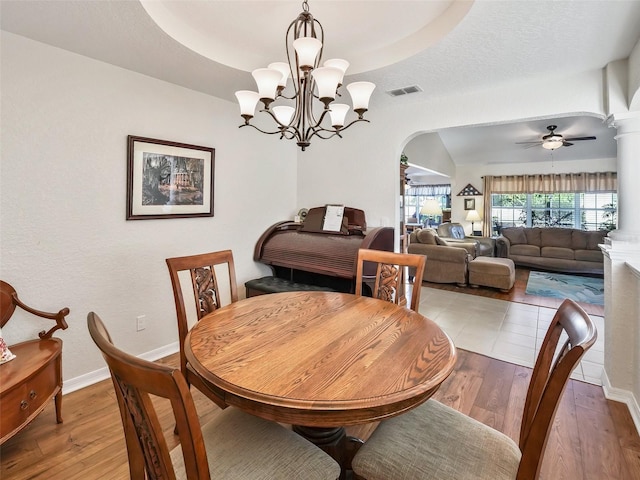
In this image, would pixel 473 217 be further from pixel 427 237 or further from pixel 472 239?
pixel 427 237

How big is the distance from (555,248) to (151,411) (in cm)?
781

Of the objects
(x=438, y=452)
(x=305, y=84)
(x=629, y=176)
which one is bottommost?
(x=438, y=452)

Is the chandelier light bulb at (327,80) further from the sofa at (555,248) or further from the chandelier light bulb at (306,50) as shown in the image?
the sofa at (555,248)

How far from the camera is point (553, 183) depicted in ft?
24.3

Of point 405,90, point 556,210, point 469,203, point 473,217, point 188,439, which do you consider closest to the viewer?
point 188,439

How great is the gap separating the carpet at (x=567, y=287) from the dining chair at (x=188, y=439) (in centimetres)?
509

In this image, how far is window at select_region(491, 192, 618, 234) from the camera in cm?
712

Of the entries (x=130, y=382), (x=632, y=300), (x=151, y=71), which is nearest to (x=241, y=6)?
(x=151, y=71)

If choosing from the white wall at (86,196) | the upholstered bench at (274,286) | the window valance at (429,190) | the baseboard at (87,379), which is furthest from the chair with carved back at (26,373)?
the window valance at (429,190)

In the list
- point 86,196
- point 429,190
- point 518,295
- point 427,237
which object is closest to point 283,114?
point 86,196

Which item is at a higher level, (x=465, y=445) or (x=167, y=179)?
(x=167, y=179)

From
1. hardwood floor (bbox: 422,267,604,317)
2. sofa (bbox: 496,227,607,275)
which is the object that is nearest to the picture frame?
sofa (bbox: 496,227,607,275)

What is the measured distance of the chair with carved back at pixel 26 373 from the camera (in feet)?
4.88

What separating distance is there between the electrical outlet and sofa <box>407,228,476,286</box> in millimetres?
4236
